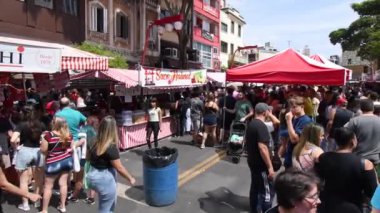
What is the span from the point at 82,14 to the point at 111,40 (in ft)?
10.4

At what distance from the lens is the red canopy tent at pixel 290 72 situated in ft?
26.9

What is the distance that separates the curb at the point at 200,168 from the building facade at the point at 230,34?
34.0 metres

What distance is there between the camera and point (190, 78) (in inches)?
589

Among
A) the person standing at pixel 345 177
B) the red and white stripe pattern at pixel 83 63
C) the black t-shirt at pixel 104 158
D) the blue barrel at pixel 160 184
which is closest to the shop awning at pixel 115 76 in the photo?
the red and white stripe pattern at pixel 83 63

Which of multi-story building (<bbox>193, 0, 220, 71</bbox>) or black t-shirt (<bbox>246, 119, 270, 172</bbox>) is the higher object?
multi-story building (<bbox>193, 0, 220, 71</bbox>)

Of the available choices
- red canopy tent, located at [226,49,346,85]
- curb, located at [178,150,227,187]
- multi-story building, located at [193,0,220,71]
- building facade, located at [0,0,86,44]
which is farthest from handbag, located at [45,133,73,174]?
multi-story building, located at [193,0,220,71]

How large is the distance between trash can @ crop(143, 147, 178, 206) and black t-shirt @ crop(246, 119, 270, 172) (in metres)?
1.48

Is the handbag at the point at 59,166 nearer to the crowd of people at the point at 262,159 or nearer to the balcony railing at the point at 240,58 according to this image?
the crowd of people at the point at 262,159

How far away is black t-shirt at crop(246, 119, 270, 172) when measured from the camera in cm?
538

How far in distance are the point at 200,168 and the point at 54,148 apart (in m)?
4.31

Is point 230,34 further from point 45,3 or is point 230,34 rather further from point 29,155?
point 29,155

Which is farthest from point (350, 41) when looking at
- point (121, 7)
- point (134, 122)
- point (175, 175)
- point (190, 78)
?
point (175, 175)

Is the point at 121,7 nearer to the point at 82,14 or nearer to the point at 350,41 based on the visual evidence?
the point at 82,14

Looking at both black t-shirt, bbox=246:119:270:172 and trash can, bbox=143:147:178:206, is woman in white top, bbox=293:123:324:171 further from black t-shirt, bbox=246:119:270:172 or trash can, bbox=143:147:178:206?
trash can, bbox=143:147:178:206
